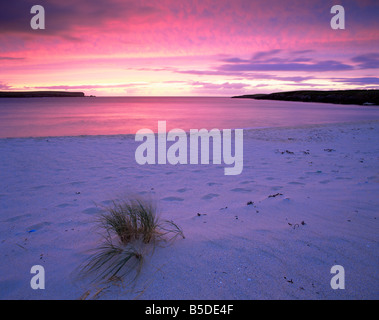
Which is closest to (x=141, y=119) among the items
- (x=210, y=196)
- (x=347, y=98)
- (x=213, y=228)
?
(x=210, y=196)

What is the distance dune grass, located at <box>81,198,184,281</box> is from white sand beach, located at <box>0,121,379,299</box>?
13cm

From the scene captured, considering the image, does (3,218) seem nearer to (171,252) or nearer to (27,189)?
(27,189)

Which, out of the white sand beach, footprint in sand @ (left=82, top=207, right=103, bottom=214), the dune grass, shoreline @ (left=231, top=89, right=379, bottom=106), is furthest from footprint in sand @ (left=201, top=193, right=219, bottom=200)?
shoreline @ (left=231, top=89, right=379, bottom=106)

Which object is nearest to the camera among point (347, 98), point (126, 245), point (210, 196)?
point (126, 245)

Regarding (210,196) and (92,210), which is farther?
(210,196)

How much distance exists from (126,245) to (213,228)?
118 centimetres

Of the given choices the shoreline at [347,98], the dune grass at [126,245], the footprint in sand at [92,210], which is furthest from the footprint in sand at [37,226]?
the shoreline at [347,98]

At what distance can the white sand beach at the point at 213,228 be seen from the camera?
225 centimetres

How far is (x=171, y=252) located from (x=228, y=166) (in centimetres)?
456

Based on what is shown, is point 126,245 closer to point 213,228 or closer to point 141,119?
point 213,228

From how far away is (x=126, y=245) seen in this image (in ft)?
9.02

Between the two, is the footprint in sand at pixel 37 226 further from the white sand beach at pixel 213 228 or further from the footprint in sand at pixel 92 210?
the footprint in sand at pixel 92 210

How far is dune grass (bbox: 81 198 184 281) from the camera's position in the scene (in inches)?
94.5
